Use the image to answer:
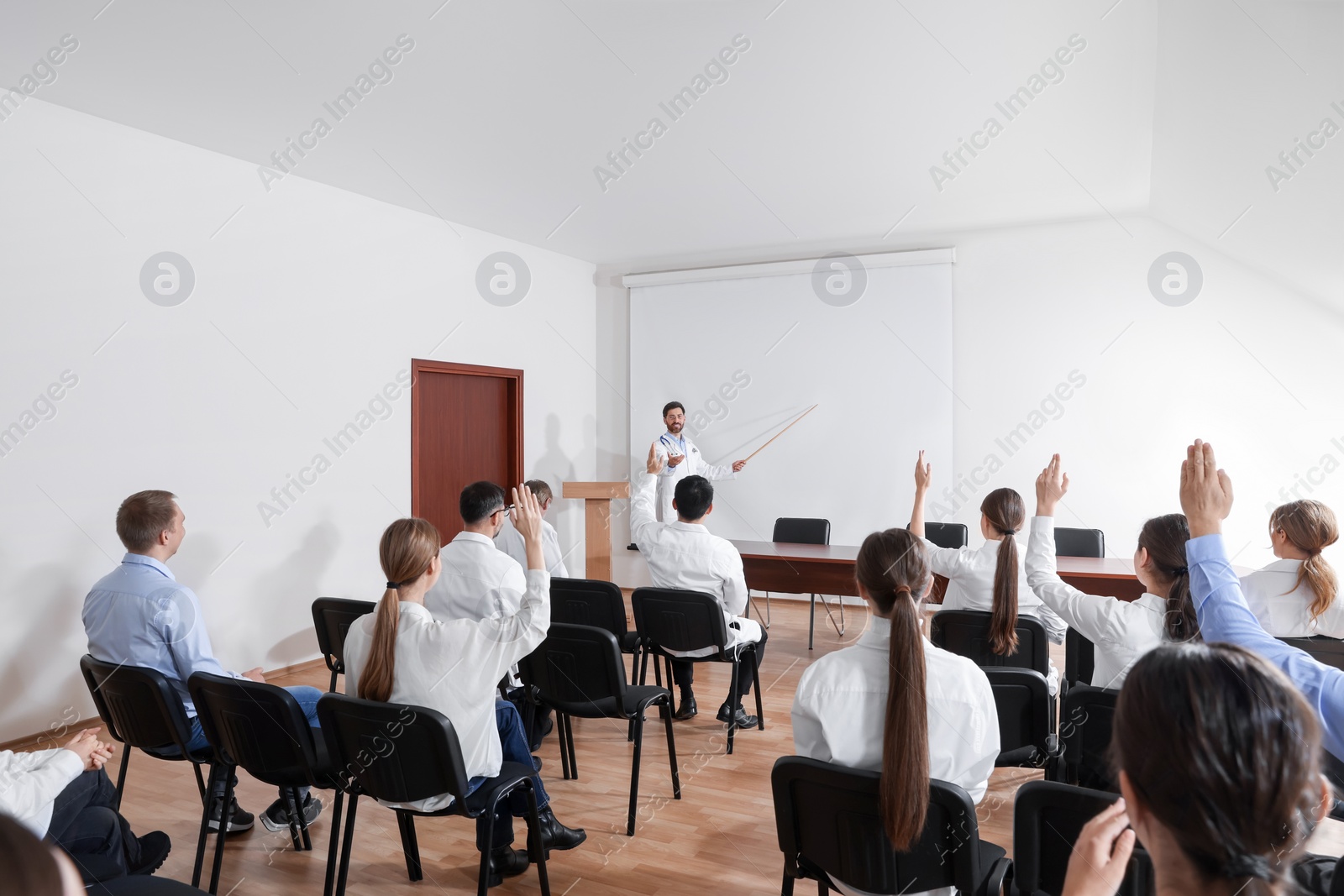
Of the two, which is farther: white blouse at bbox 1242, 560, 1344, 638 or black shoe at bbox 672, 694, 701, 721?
black shoe at bbox 672, 694, 701, 721

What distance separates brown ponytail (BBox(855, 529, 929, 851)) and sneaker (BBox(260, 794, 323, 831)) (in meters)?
2.28

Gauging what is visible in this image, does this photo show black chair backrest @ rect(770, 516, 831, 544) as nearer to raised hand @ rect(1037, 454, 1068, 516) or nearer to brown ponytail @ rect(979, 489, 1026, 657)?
brown ponytail @ rect(979, 489, 1026, 657)

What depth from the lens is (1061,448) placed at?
659cm

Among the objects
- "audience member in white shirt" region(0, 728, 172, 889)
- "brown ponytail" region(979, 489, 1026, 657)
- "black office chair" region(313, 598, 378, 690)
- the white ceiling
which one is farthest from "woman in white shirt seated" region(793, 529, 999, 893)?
the white ceiling

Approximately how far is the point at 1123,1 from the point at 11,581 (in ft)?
17.8

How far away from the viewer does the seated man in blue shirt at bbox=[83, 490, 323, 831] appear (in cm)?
281

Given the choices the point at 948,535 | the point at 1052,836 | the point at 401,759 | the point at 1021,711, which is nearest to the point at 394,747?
the point at 401,759

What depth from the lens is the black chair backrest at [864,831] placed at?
1663 millimetres

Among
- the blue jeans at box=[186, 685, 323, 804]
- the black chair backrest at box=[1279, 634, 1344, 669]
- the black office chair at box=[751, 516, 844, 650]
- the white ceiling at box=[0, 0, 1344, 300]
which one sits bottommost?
the blue jeans at box=[186, 685, 323, 804]

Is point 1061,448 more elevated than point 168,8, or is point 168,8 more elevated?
point 168,8

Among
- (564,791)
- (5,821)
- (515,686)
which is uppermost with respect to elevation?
(5,821)

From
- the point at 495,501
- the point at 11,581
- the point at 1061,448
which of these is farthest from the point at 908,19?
the point at 11,581

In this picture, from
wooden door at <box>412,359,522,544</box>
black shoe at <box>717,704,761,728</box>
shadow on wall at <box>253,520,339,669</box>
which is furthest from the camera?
wooden door at <box>412,359,522,544</box>

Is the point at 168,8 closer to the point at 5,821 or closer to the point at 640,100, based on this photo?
the point at 640,100
